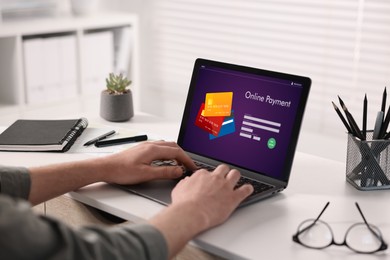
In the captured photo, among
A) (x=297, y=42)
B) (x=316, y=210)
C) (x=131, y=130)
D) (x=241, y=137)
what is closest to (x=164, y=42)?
(x=297, y=42)

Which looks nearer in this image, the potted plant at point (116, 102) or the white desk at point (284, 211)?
the white desk at point (284, 211)

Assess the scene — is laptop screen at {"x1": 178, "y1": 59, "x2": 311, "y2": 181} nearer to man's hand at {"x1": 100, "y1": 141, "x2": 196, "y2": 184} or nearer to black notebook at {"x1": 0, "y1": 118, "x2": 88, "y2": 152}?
man's hand at {"x1": 100, "y1": 141, "x2": 196, "y2": 184}

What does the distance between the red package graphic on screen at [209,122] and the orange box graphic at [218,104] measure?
0.04 ft

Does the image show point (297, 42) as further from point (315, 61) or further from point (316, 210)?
point (316, 210)

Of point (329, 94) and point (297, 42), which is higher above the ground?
point (297, 42)

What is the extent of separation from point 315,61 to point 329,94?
18 cm

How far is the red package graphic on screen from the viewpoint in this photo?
178cm

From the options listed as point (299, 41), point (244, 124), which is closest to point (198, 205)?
point (244, 124)

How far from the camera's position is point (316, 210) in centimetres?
152

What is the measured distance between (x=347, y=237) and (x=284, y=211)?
187 mm

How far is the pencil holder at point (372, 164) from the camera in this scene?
5.38 feet

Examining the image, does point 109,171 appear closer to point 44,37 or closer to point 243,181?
point 243,181

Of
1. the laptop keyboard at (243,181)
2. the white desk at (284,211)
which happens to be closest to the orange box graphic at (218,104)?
the laptop keyboard at (243,181)

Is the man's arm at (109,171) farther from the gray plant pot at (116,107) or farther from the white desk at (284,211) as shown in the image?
the gray plant pot at (116,107)
